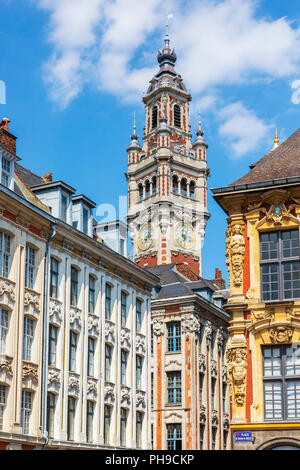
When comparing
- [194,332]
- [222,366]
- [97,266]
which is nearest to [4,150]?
[97,266]

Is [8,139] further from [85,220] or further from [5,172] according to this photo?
[85,220]

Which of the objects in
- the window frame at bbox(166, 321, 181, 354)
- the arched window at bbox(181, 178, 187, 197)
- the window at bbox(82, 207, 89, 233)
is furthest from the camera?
the arched window at bbox(181, 178, 187, 197)

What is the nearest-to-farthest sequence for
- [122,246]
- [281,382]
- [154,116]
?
[281,382] < [122,246] < [154,116]

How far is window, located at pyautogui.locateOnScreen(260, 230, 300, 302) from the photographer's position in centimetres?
3197

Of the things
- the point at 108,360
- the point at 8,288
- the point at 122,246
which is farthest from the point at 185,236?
the point at 8,288

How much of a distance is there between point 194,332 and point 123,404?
12083 millimetres

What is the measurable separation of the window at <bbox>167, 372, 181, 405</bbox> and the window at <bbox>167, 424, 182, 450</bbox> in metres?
1.59

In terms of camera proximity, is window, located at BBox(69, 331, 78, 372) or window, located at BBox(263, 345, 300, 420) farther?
window, located at BBox(69, 331, 78, 372)

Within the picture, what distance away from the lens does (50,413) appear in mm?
39500

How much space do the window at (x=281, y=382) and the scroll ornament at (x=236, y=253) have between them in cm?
308

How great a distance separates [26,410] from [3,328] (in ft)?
13.3

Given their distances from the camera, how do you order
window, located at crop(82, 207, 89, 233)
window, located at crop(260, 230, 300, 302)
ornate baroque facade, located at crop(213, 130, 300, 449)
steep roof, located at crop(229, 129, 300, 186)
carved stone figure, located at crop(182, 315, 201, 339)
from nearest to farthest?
ornate baroque facade, located at crop(213, 130, 300, 449), window, located at crop(260, 230, 300, 302), steep roof, located at crop(229, 129, 300, 186), window, located at crop(82, 207, 89, 233), carved stone figure, located at crop(182, 315, 201, 339)

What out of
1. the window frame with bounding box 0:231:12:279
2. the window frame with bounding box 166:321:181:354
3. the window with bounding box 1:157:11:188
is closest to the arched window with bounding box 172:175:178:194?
the window frame with bounding box 166:321:181:354

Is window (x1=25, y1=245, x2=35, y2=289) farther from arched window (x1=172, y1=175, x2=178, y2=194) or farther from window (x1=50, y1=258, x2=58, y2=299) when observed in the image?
arched window (x1=172, y1=175, x2=178, y2=194)
